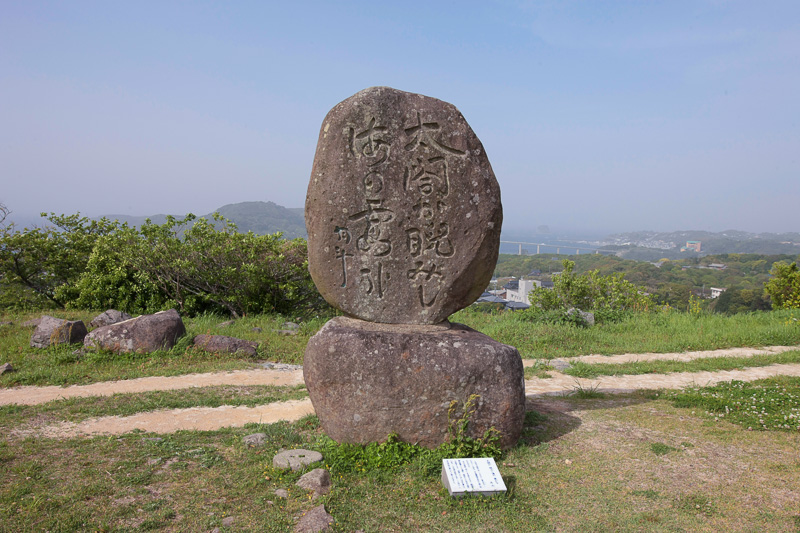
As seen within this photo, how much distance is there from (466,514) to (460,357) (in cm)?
140

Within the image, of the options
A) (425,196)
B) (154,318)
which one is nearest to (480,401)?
(425,196)

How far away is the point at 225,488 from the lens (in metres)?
4.16

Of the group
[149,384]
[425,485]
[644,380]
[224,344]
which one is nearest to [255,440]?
[425,485]

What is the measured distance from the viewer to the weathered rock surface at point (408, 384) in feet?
15.4

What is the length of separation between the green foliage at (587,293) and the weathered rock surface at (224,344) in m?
8.50

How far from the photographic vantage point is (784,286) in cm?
1573

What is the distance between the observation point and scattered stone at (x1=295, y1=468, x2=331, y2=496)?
13.4 feet

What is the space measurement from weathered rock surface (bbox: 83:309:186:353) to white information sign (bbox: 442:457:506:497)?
23.8ft

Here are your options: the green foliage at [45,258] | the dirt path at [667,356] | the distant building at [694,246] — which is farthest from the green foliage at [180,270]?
the distant building at [694,246]

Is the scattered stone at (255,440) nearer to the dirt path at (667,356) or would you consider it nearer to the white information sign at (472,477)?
the white information sign at (472,477)

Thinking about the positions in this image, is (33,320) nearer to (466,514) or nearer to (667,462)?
(466,514)

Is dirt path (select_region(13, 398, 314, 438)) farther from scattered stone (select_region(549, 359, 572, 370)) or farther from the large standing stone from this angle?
scattered stone (select_region(549, 359, 572, 370))

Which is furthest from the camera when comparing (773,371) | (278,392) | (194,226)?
(194,226)

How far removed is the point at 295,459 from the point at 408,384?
1.21 meters
